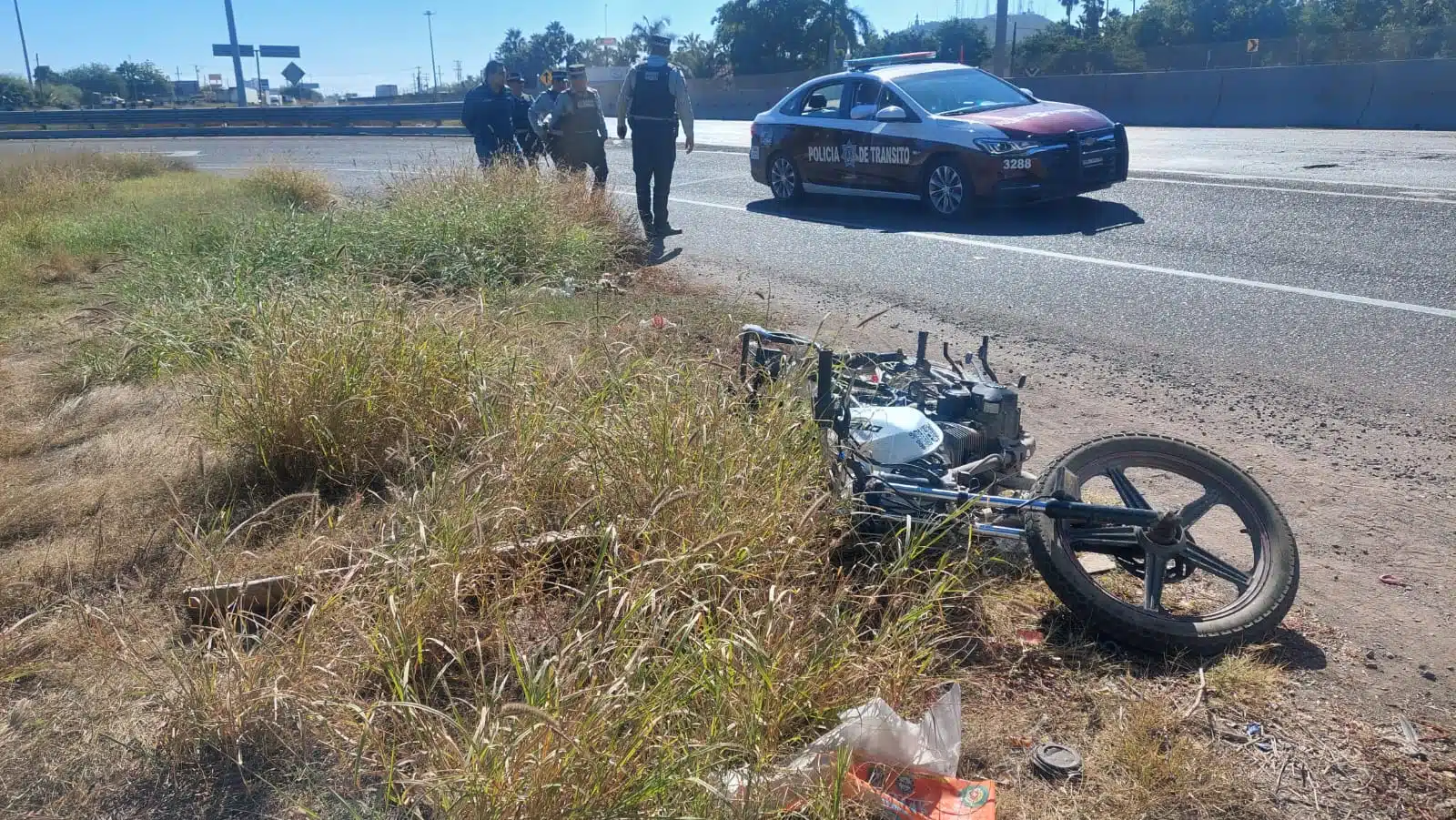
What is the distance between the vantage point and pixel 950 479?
3.38 m

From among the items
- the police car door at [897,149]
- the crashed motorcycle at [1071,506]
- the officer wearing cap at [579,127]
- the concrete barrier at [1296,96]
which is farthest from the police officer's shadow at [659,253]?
the concrete barrier at [1296,96]

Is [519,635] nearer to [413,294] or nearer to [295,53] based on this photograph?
[413,294]

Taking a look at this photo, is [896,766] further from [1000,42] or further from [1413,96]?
[1000,42]

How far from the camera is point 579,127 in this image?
460 inches

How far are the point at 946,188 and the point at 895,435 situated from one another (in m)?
7.88

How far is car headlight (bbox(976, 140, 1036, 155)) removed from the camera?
402 inches

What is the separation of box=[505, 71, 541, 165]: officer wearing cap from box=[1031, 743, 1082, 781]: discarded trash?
10970 mm

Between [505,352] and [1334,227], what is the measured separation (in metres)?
7.47

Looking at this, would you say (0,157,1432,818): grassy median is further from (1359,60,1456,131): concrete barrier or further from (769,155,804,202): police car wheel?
(1359,60,1456,131): concrete barrier

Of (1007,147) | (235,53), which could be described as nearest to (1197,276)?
(1007,147)

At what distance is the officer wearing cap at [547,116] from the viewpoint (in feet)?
39.0

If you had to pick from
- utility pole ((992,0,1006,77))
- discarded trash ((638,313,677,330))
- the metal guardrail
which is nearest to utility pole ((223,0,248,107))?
the metal guardrail

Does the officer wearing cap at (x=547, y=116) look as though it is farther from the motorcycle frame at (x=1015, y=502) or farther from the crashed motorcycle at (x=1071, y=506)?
the motorcycle frame at (x=1015, y=502)

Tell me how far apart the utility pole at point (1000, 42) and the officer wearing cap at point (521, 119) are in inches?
664
